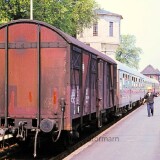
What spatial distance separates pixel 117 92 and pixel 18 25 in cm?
1099

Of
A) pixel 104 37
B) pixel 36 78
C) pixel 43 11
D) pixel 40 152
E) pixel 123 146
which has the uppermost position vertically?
pixel 104 37

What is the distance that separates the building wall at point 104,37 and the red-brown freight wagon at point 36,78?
5194cm

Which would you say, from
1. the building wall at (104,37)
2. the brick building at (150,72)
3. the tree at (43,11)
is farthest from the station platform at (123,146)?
the brick building at (150,72)

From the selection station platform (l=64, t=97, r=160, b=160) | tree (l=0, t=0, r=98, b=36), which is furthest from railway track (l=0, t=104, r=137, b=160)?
tree (l=0, t=0, r=98, b=36)

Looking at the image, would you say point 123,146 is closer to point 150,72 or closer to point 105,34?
point 105,34

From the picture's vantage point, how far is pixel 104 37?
65312 millimetres

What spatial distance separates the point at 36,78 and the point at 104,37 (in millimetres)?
55134

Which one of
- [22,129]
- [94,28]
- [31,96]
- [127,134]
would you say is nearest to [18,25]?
[31,96]

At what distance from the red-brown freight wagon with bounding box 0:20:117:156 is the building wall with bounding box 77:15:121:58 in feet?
170

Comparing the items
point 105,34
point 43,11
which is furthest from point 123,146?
point 105,34

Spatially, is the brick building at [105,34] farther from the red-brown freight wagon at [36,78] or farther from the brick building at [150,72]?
the brick building at [150,72]

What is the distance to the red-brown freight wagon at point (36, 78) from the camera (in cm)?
1060

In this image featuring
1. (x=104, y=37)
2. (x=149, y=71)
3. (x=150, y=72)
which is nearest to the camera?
(x=104, y=37)

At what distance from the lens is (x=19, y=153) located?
501 inches
